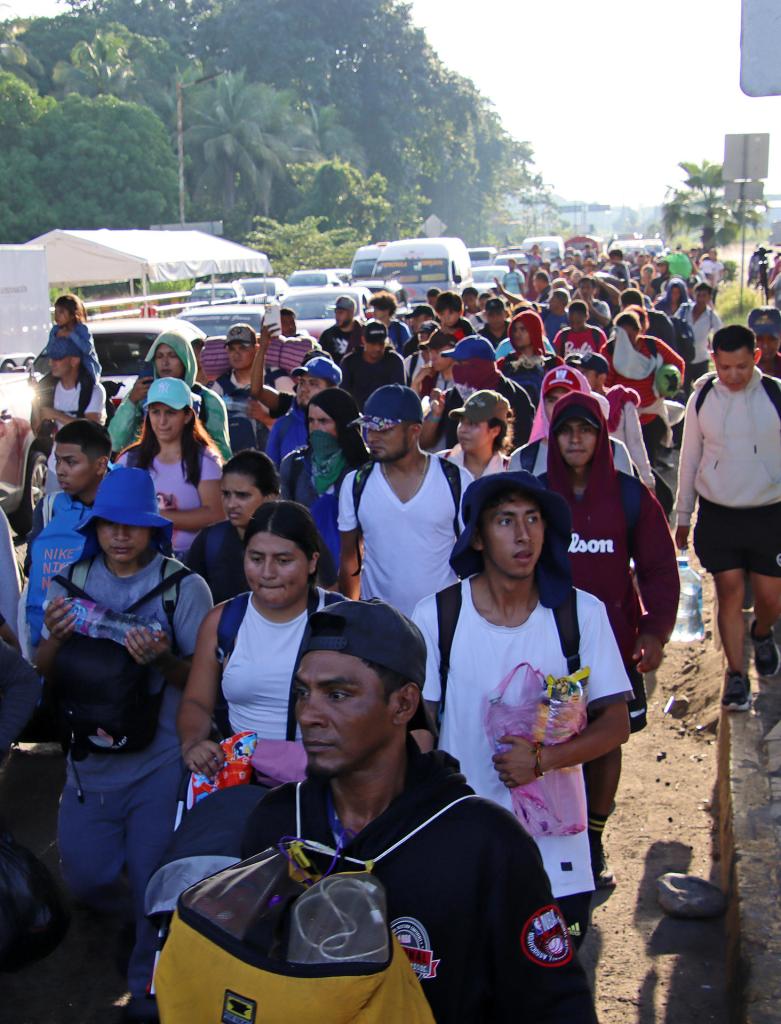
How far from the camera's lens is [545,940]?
2.44 m

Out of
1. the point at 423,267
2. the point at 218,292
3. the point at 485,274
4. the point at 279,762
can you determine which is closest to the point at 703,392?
the point at 279,762

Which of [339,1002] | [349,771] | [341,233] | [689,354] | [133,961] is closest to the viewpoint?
[339,1002]

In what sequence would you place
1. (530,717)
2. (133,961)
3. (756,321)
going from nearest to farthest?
(530,717)
(133,961)
(756,321)

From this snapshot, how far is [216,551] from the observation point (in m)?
5.54

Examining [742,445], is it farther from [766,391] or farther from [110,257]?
[110,257]

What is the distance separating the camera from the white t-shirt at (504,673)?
3746 millimetres

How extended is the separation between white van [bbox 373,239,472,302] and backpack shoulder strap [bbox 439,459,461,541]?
23541 millimetres

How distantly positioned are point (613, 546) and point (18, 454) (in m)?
8.36

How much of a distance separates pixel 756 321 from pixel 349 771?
9.02 meters

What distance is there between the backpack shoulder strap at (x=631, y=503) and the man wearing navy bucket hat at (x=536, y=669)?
1.27m

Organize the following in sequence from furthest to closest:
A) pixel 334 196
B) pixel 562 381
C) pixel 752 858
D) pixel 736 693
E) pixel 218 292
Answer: pixel 334 196
pixel 218 292
pixel 736 693
pixel 562 381
pixel 752 858

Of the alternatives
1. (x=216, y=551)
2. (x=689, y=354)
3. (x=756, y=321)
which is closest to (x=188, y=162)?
(x=689, y=354)

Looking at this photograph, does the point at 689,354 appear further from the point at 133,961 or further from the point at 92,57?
the point at 92,57

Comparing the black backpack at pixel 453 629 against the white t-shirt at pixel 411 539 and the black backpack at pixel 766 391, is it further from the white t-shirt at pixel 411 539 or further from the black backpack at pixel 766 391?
the black backpack at pixel 766 391
